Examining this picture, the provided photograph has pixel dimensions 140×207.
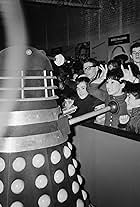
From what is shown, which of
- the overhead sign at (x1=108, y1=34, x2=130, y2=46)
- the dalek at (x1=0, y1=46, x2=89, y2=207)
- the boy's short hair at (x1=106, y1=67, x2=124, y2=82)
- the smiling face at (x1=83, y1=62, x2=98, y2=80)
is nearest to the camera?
the dalek at (x1=0, y1=46, x2=89, y2=207)

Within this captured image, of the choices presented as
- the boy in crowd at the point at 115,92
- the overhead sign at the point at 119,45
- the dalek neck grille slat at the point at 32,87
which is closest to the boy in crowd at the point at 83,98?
the boy in crowd at the point at 115,92

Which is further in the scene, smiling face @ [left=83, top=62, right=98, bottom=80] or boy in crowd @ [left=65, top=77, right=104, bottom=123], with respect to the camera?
smiling face @ [left=83, top=62, right=98, bottom=80]

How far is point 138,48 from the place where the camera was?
1.95 metres

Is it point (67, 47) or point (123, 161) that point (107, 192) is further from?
point (67, 47)

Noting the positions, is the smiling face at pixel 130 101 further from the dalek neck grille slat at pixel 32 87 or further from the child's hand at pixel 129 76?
the dalek neck grille slat at pixel 32 87

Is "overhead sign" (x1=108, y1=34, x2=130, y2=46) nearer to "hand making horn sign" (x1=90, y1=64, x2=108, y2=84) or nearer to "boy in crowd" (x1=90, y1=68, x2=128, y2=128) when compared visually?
"hand making horn sign" (x1=90, y1=64, x2=108, y2=84)

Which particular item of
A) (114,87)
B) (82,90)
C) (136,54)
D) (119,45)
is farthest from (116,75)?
(119,45)

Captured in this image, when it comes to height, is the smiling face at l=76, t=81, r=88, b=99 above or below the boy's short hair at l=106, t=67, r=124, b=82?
below

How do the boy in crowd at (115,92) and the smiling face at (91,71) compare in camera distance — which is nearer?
the boy in crowd at (115,92)

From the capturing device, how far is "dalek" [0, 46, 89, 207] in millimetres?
457

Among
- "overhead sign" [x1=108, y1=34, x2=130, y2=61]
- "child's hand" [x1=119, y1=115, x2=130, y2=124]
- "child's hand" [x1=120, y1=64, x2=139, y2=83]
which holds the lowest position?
"child's hand" [x1=119, y1=115, x2=130, y2=124]

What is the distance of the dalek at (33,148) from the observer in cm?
46

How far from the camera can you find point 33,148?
46 centimetres

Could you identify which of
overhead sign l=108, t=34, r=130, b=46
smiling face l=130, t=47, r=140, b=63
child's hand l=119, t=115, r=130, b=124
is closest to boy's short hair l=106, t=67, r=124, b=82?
child's hand l=119, t=115, r=130, b=124
